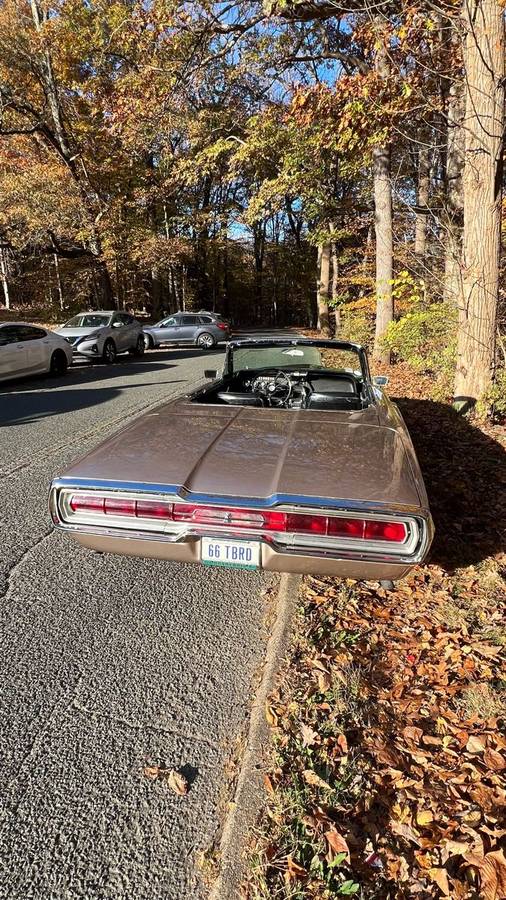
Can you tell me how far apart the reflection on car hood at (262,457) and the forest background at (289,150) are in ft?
12.5

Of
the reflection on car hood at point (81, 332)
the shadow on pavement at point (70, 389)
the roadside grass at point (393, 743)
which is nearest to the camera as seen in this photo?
the roadside grass at point (393, 743)

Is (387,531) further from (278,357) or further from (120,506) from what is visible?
(278,357)

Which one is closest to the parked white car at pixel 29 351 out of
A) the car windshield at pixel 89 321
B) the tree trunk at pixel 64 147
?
the car windshield at pixel 89 321

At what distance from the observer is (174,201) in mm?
27266

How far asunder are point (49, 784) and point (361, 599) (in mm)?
1797

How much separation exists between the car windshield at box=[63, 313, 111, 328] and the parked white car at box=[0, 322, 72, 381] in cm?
266

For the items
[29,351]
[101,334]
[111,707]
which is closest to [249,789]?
[111,707]

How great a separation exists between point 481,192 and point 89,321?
38.3ft

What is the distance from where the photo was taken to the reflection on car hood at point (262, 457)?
2.20 meters

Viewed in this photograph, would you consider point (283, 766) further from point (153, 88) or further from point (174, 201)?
point (174, 201)

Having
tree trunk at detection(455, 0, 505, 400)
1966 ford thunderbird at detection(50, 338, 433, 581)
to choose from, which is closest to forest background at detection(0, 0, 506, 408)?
→ tree trunk at detection(455, 0, 505, 400)

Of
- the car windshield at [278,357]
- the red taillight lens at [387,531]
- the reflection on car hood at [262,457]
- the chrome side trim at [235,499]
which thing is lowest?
the red taillight lens at [387,531]

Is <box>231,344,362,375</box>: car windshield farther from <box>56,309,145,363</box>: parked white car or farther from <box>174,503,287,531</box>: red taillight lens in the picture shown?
<box>56,309,145,363</box>: parked white car

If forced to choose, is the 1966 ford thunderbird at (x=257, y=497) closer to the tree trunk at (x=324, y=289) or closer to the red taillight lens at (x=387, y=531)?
the red taillight lens at (x=387, y=531)
